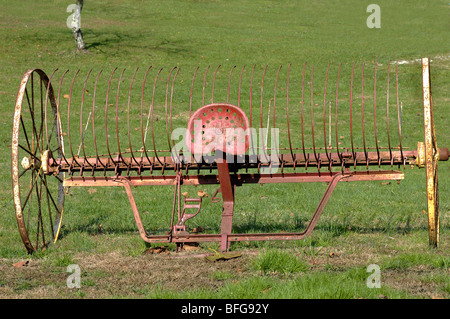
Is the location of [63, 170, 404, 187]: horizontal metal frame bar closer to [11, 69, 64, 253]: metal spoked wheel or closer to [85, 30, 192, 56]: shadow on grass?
[11, 69, 64, 253]: metal spoked wheel

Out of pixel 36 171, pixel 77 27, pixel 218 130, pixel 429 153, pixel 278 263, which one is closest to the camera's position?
pixel 278 263

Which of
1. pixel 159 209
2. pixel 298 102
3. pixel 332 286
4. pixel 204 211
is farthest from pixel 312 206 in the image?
pixel 298 102

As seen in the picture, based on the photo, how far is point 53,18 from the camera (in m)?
29.1

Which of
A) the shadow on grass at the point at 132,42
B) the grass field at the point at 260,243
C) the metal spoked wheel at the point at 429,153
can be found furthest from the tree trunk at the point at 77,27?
the metal spoked wheel at the point at 429,153

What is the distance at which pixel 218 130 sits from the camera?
582 cm

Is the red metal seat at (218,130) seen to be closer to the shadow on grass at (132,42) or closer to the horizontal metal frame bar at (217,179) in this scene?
the horizontal metal frame bar at (217,179)

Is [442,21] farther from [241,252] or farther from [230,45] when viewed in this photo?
[241,252]

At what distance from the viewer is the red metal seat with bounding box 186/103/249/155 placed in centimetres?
577

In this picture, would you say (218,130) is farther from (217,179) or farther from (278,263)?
(278,263)

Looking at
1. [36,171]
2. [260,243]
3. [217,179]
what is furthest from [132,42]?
[260,243]

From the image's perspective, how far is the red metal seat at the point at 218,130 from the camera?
18.9ft

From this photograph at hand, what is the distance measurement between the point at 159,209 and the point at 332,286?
12.7ft

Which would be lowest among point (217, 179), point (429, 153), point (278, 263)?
point (278, 263)

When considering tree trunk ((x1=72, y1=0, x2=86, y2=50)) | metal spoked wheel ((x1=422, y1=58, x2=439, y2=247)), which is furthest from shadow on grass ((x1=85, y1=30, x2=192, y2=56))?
metal spoked wheel ((x1=422, y1=58, x2=439, y2=247))
